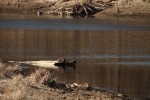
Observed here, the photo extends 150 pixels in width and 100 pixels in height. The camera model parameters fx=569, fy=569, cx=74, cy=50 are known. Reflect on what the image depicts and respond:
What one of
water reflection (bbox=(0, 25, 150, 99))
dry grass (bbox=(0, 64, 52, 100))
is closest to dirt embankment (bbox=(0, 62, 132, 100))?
dry grass (bbox=(0, 64, 52, 100))

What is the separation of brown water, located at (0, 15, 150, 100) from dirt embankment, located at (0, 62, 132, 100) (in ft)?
6.87

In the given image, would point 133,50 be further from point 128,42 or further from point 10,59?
point 10,59

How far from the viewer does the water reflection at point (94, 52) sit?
2903cm

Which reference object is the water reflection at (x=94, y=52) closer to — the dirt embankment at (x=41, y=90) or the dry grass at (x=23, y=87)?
the dirt embankment at (x=41, y=90)

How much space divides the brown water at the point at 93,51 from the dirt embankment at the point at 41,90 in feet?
6.87

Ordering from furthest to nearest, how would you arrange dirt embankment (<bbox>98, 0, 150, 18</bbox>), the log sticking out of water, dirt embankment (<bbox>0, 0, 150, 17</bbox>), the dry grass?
the log sticking out of water → dirt embankment (<bbox>0, 0, 150, 17</bbox>) → dirt embankment (<bbox>98, 0, 150, 18</bbox>) → the dry grass

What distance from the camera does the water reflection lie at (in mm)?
29031

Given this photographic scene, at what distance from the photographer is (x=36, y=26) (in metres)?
67.2

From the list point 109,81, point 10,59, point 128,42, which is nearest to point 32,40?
point 128,42

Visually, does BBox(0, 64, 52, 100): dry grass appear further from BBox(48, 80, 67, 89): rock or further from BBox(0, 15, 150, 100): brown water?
BBox(0, 15, 150, 100): brown water

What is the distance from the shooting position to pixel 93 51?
42.1 meters

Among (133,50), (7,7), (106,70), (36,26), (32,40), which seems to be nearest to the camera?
(106,70)

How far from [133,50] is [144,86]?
53.6ft

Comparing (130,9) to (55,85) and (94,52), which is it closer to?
(94,52)
